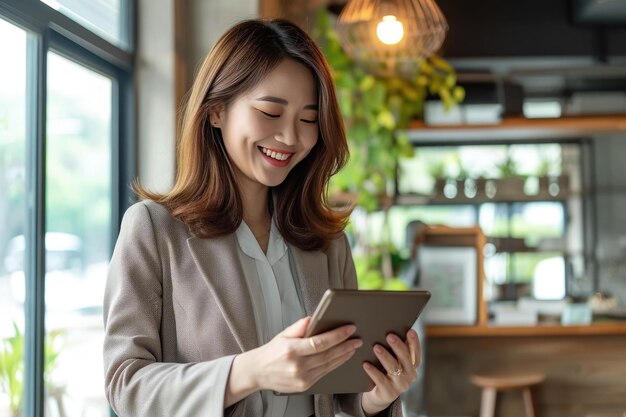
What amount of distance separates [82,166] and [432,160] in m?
4.64

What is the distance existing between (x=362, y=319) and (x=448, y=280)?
11.4 ft

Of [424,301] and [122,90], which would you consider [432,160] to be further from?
[424,301]

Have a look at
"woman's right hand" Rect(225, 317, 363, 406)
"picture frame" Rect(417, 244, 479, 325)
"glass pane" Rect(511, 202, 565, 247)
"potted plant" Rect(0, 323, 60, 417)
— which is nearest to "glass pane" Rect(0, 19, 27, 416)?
"potted plant" Rect(0, 323, 60, 417)

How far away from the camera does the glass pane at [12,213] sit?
7.69 feet

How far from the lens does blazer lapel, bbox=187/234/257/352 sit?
152 centimetres

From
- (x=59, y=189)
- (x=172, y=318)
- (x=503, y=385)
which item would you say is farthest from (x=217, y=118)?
(x=503, y=385)

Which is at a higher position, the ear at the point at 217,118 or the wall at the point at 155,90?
the wall at the point at 155,90

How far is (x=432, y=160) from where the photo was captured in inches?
287

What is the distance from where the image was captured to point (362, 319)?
4.51 feet

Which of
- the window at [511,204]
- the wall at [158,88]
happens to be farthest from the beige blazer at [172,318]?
the window at [511,204]

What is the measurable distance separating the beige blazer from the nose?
226 mm

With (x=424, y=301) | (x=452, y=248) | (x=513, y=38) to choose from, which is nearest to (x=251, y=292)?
(x=424, y=301)

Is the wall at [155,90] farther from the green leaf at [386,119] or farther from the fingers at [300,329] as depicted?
the fingers at [300,329]

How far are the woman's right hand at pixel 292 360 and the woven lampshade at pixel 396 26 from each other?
2678 millimetres
